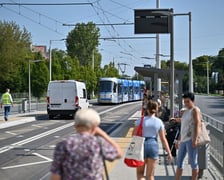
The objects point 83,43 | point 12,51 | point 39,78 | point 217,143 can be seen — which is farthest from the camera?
point 83,43

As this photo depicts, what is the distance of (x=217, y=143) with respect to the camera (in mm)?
Answer: 9719

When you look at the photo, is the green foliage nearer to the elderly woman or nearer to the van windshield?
the van windshield

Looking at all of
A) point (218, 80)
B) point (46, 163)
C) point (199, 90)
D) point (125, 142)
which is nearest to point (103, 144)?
point (46, 163)

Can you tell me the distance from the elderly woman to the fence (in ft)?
15.5

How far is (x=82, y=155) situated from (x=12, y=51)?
185 ft

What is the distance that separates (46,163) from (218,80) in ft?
369

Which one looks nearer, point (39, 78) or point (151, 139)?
point (151, 139)

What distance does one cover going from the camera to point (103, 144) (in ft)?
15.1

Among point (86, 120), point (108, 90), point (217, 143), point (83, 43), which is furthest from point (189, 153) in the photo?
point (83, 43)

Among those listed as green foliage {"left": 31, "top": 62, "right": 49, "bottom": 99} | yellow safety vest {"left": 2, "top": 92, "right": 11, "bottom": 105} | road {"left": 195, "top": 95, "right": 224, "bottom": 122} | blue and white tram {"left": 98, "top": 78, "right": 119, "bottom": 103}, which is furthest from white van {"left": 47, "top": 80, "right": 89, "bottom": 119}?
green foliage {"left": 31, "top": 62, "right": 49, "bottom": 99}

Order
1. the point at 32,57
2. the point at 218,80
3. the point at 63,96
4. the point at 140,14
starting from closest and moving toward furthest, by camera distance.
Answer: the point at 140,14 < the point at 63,96 < the point at 32,57 < the point at 218,80

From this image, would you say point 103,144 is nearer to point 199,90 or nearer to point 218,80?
point 218,80

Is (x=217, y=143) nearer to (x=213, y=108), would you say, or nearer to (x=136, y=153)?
(x=136, y=153)

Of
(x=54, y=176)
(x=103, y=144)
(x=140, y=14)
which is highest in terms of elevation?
(x=140, y=14)
